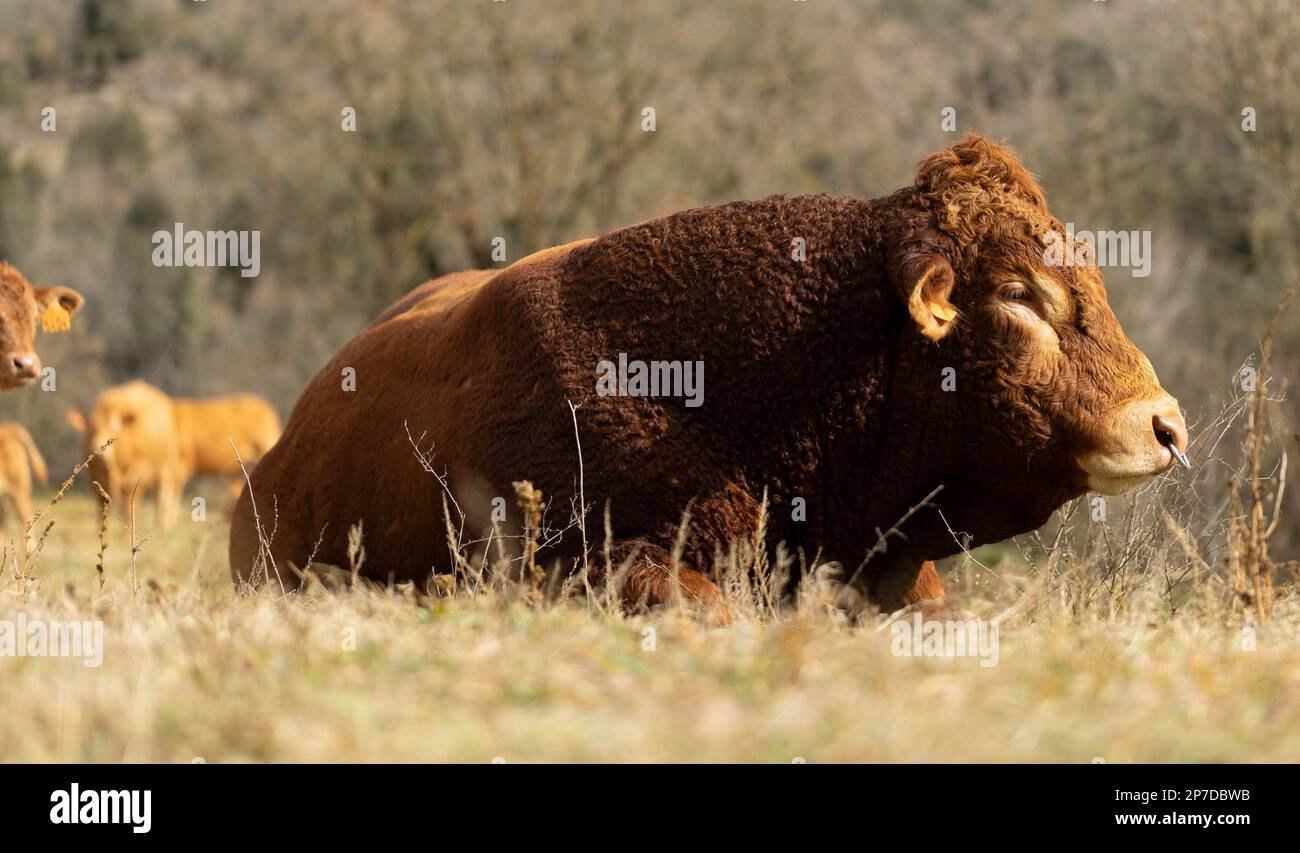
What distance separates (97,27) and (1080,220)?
143ft

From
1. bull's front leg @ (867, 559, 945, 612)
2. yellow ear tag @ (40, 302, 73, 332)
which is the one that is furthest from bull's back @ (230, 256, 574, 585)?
yellow ear tag @ (40, 302, 73, 332)

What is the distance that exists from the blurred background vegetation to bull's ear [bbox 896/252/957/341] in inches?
540

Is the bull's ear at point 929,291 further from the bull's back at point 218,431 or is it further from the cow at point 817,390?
the bull's back at point 218,431

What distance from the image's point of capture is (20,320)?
31.0ft

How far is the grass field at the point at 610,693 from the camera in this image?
3.23 meters

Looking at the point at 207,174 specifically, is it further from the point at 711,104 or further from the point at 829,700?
the point at 829,700

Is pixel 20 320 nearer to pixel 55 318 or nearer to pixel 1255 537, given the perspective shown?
pixel 55 318

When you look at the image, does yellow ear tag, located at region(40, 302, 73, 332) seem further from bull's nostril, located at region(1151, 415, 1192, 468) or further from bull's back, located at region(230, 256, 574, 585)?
bull's nostril, located at region(1151, 415, 1192, 468)

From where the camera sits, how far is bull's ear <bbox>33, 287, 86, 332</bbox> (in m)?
9.64

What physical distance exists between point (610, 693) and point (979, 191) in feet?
8.61

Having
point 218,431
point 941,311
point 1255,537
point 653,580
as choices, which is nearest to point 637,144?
point 218,431

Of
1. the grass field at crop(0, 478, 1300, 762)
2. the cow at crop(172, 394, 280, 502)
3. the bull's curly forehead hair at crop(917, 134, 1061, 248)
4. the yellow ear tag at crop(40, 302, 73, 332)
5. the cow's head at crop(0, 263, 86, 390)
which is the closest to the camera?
the grass field at crop(0, 478, 1300, 762)

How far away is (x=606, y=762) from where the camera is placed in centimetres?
318

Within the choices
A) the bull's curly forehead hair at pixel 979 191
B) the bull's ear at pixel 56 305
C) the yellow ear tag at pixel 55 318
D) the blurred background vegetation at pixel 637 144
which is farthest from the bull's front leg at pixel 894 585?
the blurred background vegetation at pixel 637 144
